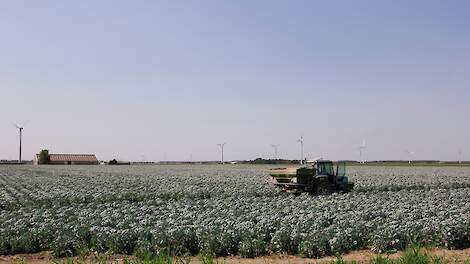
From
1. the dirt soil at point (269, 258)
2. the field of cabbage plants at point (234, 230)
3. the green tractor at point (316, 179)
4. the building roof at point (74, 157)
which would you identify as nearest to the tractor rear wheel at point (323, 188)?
the green tractor at point (316, 179)

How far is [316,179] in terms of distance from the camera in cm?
2702

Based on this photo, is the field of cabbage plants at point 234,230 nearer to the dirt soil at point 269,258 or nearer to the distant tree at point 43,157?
the dirt soil at point 269,258

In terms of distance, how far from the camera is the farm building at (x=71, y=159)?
13775 cm

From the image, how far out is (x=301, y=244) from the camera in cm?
1279

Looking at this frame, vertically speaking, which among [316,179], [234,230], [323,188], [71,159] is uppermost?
[71,159]

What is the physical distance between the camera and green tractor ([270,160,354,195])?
2706 cm

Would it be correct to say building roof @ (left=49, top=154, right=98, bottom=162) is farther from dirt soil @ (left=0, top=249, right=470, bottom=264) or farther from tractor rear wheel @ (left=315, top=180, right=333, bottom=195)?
dirt soil @ (left=0, top=249, right=470, bottom=264)

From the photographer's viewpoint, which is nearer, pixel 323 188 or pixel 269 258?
pixel 269 258

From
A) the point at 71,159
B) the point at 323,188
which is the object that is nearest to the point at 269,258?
the point at 323,188

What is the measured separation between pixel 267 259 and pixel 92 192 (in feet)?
59.5

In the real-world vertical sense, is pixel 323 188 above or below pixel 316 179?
below

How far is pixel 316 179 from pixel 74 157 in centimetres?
12841

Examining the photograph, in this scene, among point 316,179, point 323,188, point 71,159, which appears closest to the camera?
point 316,179

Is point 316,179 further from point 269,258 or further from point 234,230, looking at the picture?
point 269,258
